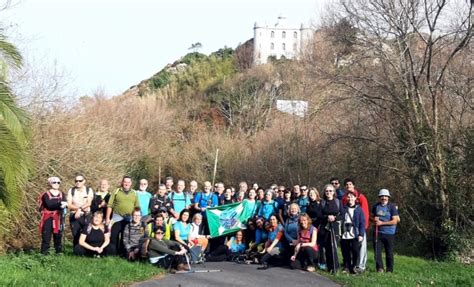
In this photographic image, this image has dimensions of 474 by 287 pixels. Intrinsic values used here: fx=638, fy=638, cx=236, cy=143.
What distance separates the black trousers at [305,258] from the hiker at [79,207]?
458cm

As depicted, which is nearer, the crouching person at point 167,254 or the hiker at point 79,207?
the crouching person at point 167,254

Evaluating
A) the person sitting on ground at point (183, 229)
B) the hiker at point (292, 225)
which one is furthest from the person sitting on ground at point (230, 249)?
the hiker at point (292, 225)

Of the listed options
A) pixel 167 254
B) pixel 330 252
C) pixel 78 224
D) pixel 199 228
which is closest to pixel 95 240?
pixel 78 224

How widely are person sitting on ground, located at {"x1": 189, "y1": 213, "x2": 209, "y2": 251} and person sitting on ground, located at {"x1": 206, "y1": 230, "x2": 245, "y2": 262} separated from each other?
0.99ft

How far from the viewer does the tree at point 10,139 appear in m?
11.1

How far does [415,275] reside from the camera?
44.2 ft

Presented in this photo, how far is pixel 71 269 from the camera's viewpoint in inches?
449

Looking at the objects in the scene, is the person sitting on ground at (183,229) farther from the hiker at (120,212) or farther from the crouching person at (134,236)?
the hiker at (120,212)

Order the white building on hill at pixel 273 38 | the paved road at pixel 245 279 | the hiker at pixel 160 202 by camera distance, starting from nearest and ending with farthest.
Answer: the paved road at pixel 245 279, the hiker at pixel 160 202, the white building on hill at pixel 273 38

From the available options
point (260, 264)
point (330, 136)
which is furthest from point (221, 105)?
point (260, 264)

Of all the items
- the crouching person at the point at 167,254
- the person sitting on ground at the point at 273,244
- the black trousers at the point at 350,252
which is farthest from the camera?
the person sitting on ground at the point at 273,244

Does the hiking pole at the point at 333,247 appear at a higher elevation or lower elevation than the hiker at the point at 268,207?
lower

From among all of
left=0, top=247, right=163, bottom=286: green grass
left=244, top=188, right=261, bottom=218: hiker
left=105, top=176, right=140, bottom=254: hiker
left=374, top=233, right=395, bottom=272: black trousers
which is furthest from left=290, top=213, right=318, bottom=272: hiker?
left=105, top=176, right=140, bottom=254: hiker

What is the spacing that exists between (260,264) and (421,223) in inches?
285
